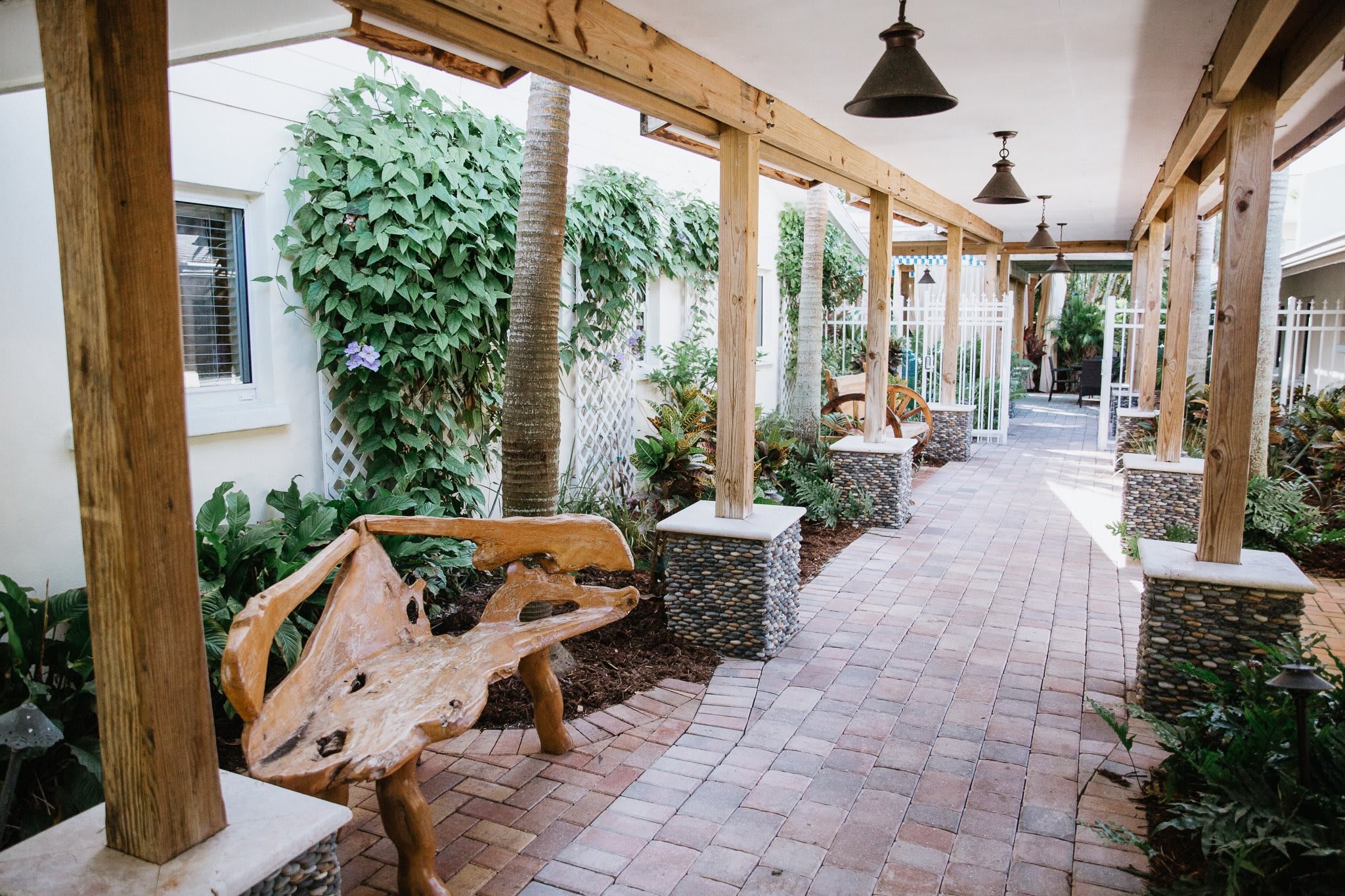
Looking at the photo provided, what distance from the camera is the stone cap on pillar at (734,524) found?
4.06 m

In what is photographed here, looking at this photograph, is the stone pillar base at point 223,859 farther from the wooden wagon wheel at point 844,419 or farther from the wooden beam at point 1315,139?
the wooden wagon wheel at point 844,419

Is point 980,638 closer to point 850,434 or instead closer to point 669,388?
point 669,388

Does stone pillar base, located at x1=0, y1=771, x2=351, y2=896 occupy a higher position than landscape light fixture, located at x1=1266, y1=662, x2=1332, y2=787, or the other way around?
landscape light fixture, located at x1=1266, y1=662, x2=1332, y2=787

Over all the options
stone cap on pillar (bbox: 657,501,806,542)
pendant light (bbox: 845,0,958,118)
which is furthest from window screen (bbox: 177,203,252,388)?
pendant light (bbox: 845,0,958,118)

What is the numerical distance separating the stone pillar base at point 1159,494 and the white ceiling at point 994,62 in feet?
6.94

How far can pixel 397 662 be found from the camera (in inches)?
105

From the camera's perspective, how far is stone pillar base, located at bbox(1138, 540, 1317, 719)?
3287mm

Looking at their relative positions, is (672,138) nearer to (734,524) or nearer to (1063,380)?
(734,524)

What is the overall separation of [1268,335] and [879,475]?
9.73 ft

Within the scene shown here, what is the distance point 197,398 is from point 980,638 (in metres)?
3.74

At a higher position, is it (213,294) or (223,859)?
(213,294)

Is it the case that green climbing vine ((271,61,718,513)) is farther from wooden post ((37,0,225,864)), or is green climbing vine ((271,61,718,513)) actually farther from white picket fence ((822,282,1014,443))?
white picket fence ((822,282,1014,443))

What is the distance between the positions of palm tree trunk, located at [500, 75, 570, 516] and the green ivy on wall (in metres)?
0.75

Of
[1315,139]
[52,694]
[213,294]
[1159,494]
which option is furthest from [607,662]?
[1315,139]
